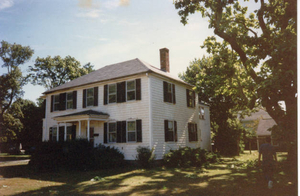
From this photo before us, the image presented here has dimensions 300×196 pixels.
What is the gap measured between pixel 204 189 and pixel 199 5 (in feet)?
41.0

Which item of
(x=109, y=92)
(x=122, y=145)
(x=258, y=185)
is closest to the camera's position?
(x=258, y=185)

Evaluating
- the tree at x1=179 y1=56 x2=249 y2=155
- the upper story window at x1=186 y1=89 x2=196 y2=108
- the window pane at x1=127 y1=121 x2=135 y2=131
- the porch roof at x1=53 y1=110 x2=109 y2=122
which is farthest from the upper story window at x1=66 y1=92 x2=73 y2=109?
the tree at x1=179 y1=56 x2=249 y2=155

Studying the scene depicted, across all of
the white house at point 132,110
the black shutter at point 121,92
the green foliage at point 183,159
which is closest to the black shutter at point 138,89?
the white house at point 132,110

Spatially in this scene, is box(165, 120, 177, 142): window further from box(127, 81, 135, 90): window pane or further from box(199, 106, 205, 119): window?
box(199, 106, 205, 119): window

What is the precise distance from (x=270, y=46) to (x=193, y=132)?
37.9ft

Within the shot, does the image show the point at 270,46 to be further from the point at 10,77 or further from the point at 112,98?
the point at 10,77

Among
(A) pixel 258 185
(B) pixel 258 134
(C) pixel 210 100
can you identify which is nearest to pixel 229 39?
(A) pixel 258 185

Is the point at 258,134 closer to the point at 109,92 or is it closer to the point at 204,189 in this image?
the point at 109,92

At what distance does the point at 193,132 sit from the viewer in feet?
71.6

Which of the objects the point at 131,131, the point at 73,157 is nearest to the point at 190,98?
the point at 131,131

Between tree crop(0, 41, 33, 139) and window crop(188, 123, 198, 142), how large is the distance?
1106 inches

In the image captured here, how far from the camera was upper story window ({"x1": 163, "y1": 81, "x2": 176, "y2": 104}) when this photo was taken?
1841 cm

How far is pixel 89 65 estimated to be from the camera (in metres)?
46.5

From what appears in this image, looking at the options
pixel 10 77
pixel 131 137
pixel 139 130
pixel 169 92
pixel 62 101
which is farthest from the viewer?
pixel 10 77
